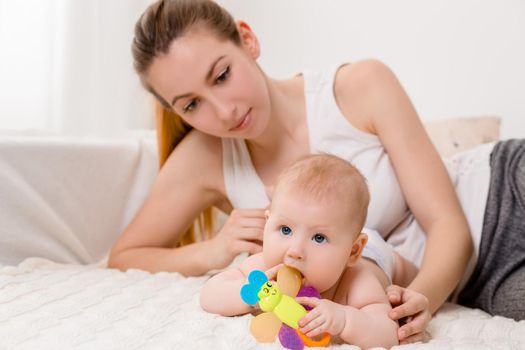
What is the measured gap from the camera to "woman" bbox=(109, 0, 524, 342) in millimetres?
1344

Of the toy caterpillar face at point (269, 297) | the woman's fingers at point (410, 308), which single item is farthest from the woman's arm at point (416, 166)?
the toy caterpillar face at point (269, 297)

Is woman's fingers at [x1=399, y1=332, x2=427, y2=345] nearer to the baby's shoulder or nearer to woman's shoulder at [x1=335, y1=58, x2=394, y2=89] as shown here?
the baby's shoulder

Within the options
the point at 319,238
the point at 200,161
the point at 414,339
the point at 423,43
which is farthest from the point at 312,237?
the point at 423,43

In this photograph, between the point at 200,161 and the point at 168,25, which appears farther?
the point at 200,161

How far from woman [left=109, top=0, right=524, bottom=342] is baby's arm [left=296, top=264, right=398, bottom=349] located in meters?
Answer: 0.21

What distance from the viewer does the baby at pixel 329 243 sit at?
891 millimetres

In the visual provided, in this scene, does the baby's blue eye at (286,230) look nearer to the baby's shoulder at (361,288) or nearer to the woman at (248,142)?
the baby's shoulder at (361,288)

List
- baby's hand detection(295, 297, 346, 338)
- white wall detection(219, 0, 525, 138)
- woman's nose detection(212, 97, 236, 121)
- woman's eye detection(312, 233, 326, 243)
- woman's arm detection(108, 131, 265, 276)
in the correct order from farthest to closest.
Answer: white wall detection(219, 0, 525, 138) < woman's arm detection(108, 131, 265, 276) < woman's nose detection(212, 97, 236, 121) < woman's eye detection(312, 233, 326, 243) < baby's hand detection(295, 297, 346, 338)

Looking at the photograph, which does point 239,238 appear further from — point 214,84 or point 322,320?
point 322,320

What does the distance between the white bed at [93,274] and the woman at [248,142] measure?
130mm

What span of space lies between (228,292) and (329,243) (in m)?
0.20

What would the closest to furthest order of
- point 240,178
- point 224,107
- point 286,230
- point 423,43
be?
point 286,230 < point 224,107 < point 240,178 < point 423,43

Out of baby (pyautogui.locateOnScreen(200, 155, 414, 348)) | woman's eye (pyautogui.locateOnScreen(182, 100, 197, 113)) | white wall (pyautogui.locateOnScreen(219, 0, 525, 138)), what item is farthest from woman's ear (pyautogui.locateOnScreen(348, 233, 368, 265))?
white wall (pyautogui.locateOnScreen(219, 0, 525, 138))

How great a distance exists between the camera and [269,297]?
0.84m
